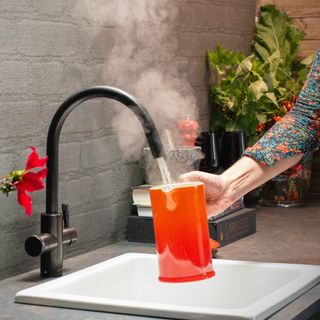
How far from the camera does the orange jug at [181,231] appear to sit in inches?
58.9

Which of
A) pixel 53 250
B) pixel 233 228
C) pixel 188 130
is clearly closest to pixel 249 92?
pixel 188 130

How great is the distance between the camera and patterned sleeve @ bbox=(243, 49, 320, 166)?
1.96 meters

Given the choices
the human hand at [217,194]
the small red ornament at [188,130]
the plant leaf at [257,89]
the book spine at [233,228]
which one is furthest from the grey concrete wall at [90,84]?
the human hand at [217,194]

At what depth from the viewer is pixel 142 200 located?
7.95 feet

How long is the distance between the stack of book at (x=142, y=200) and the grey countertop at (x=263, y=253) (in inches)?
4.0

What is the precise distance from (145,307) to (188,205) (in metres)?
0.25

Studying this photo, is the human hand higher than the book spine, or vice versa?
the human hand

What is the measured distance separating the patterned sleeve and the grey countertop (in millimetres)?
312

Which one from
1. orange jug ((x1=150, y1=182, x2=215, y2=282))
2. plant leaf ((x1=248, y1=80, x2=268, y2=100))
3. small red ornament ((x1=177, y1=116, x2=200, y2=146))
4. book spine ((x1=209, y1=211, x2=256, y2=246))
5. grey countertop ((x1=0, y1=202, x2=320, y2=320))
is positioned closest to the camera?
orange jug ((x1=150, y1=182, x2=215, y2=282))

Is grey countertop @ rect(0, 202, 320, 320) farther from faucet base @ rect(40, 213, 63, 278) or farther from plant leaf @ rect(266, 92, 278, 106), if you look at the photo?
plant leaf @ rect(266, 92, 278, 106)

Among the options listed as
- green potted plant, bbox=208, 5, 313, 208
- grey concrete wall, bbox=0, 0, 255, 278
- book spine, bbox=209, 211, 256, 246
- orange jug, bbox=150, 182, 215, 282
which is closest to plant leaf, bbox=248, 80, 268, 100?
green potted plant, bbox=208, 5, 313, 208

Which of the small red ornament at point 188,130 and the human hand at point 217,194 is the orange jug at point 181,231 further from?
the small red ornament at point 188,130

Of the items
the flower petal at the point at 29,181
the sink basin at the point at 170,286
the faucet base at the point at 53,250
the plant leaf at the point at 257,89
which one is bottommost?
the sink basin at the point at 170,286

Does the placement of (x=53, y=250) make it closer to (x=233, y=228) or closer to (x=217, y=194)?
(x=217, y=194)
